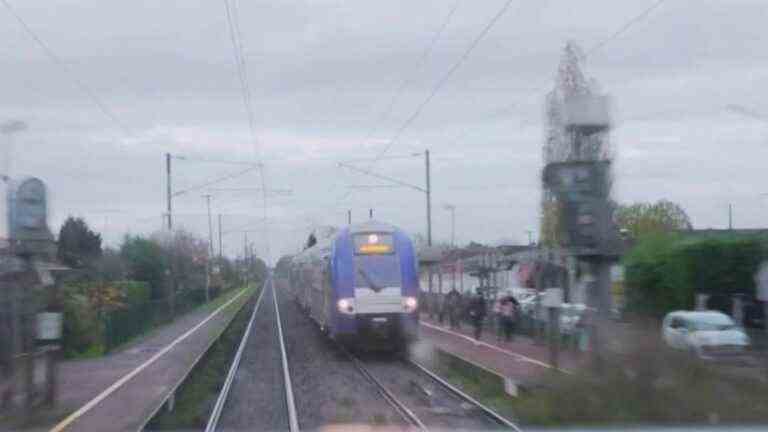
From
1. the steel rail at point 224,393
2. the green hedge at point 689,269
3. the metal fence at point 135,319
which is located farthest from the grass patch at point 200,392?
the green hedge at point 689,269

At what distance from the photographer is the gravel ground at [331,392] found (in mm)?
19172

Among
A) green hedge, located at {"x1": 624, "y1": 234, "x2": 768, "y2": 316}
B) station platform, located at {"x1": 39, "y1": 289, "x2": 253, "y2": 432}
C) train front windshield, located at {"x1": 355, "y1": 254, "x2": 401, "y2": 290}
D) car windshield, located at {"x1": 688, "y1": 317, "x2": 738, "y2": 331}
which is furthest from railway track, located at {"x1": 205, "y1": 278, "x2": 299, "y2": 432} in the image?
green hedge, located at {"x1": 624, "y1": 234, "x2": 768, "y2": 316}

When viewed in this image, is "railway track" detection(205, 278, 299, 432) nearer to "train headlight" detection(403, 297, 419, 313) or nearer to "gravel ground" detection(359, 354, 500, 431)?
"gravel ground" detection(359, 354, 500, 431)

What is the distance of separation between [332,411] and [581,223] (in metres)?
6.33

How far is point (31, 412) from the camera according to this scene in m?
19.0

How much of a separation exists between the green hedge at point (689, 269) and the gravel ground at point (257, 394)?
40.7 ft

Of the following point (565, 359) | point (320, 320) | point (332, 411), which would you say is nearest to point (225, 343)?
point (320, 320)

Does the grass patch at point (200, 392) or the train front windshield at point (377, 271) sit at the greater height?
the train front windshield at point (377, 271)

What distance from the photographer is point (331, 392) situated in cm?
2455

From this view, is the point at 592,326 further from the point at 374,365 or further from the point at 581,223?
the point at 374,365

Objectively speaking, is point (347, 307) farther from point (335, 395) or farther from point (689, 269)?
point (689, 269)

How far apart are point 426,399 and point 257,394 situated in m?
3.95

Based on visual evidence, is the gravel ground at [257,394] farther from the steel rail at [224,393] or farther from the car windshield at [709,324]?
the car windshield at [709,324]

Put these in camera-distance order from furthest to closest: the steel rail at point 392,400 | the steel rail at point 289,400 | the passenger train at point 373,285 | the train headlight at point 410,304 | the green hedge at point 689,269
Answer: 1. the green hedge at point 689,269
2. the train headlight at point 410,304
3. the passenger train at point 373,285
4. the steel rail at point 392,400
5. the steel rail at point 289,400
